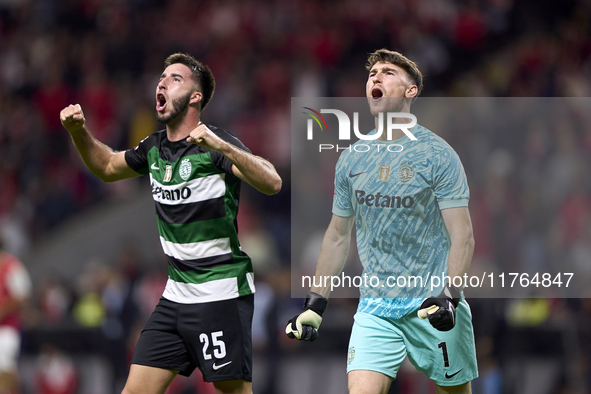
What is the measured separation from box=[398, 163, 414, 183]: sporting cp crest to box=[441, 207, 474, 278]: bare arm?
0.36 m

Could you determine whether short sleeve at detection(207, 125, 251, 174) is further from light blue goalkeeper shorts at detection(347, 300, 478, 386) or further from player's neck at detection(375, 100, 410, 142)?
light blue goalkeeper shorts at detection(347, 300, 478, 386)

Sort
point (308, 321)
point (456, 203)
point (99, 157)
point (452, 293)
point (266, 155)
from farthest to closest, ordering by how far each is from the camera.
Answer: point (266, 155)
point (99, 157)
point (308, 321)
point (456, 203)
point (452, 293)

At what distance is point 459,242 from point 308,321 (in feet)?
3.54

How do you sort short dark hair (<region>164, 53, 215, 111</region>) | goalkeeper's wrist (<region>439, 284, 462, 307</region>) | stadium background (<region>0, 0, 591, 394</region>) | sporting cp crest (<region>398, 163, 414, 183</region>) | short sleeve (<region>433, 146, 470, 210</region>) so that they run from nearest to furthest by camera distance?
goalkeeper's wrist (<region>439, 284, 462, 307</region>) → short sleeve (<region>433, 146, 470, 210</region>) → sporting cp crest (<region>398, 163, 414, 183</region>) → short dark hair (<region>164, 53, 215, 111</region>) → stadium background (<region>0, 0, 591, 394</region>)

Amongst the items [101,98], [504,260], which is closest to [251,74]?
[101,98]

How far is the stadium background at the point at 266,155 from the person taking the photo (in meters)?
8.55

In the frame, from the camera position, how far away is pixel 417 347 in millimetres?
5145

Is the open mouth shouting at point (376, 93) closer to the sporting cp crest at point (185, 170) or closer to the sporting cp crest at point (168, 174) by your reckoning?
the sporting cp crest at point (185, 170)

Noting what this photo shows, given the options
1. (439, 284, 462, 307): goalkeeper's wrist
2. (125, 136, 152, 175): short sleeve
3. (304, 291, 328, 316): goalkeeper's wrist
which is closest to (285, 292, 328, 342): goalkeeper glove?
(304, 291, 328, 316): goalkeeper's wrist

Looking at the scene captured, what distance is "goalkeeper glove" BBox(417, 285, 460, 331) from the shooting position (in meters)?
4.66

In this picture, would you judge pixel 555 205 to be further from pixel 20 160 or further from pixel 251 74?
pixel 20 160

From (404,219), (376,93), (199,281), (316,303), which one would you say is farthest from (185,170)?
(404,219)

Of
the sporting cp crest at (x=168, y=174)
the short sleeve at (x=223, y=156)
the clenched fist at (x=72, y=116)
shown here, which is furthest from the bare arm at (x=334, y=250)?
the clenched fist at (x=72, y=116)

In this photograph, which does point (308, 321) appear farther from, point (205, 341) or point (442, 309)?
point (442, 309)
